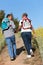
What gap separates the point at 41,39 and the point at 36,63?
2.43 meters

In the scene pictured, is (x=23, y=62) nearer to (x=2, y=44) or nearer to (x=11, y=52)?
(x=11, y=52)

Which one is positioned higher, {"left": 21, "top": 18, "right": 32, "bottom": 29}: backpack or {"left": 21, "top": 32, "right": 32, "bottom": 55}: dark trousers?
{"left": 21, "top": 18, "right": 32, "bottom": 29}: backpack

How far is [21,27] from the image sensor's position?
1355 centimetres

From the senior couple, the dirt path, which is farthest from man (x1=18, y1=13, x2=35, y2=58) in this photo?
the dirt path

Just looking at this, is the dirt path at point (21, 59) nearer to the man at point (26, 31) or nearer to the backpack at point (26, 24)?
the man at point (26, 31)

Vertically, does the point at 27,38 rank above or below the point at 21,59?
above

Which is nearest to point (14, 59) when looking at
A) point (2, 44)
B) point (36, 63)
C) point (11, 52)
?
point (11, 52)

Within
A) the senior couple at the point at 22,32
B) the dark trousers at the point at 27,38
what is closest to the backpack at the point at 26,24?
the senior couple at the point at 22,32

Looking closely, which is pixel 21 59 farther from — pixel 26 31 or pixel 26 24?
pixel 26 24

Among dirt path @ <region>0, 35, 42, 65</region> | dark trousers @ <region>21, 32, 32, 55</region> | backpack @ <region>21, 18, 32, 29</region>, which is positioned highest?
backpack @ <region>21, 18, 32, 29</region>

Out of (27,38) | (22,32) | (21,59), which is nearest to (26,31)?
(22,32)

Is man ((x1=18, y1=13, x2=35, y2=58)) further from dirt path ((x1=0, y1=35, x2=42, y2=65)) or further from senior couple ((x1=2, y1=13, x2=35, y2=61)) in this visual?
dirt path ((x1=0, y1=35, x2=42, y2=65))

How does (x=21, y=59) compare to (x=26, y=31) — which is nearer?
(x=26, y=31)

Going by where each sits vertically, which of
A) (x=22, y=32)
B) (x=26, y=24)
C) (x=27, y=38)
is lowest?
(x=27, y=38)
